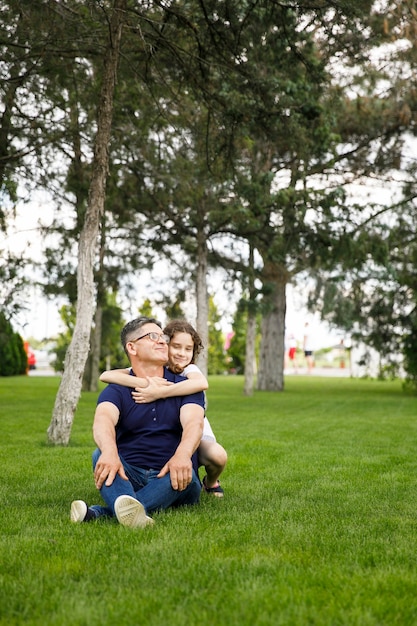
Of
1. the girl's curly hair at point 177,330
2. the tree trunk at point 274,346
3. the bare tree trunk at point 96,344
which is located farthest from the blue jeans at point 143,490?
the tree trunk at point 274,346

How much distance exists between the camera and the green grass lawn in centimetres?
303

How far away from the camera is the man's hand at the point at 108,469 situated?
450 cm

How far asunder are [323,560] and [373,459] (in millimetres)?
4752

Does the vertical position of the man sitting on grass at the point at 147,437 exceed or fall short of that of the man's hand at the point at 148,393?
it falls short

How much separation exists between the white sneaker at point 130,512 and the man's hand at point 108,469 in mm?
148

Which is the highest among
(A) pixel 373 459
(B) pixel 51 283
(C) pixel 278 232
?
(C) pixel 278 232

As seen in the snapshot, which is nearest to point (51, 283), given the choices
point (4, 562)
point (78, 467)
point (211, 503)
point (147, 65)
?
point (147, 65)

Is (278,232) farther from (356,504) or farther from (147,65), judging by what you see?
(356,504)

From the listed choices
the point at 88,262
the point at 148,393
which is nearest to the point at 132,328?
the point at 148,393

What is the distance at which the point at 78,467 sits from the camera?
295 inches

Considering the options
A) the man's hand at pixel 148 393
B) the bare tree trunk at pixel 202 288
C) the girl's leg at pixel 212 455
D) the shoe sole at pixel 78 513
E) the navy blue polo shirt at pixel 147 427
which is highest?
the bare tree trunk at pixel 202 288

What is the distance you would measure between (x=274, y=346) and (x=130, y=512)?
71.6 feet

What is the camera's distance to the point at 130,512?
4453mm

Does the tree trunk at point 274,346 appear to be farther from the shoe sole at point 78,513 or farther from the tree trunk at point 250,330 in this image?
the shoe sole at point 78,513
